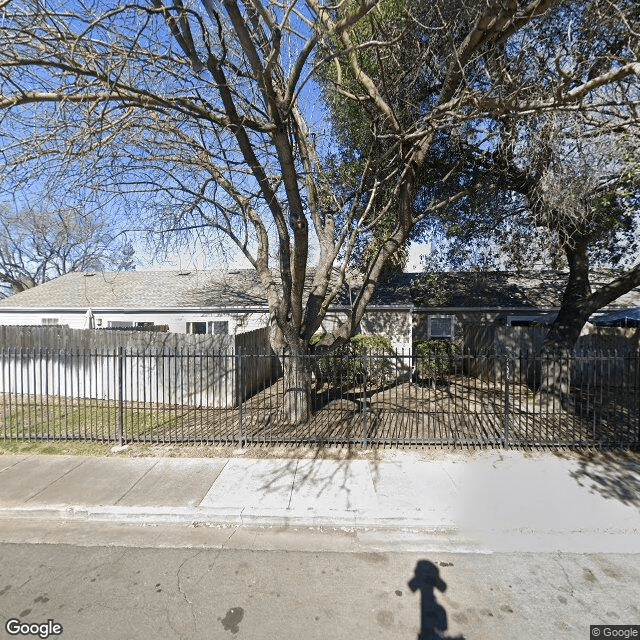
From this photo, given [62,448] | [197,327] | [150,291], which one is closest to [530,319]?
[197,327]

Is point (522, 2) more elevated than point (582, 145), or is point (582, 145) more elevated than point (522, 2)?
point (522, 2)

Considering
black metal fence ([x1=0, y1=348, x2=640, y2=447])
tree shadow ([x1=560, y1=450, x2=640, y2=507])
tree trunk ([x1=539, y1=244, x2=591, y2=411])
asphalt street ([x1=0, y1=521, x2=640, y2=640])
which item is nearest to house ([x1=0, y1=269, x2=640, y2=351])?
black metal fence ([x1=0, y1=348, x2=640, y2=447])

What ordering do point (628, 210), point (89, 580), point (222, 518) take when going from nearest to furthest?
point (89, 580)
point (222, 518)
point (628, 210)

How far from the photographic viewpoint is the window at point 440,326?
1572 cm

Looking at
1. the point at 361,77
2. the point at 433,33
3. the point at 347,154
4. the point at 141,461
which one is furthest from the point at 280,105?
the point at 141,461

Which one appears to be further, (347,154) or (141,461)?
(347,154)

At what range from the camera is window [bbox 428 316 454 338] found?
15.7 m

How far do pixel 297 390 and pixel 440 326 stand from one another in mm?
9925

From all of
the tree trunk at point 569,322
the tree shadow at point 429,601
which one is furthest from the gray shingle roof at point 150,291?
the tree shadow at point 429,601

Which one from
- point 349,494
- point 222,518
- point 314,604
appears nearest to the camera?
point 314,604

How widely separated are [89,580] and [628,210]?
1237 centimetres

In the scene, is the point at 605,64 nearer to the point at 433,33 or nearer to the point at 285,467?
the point at 433,33

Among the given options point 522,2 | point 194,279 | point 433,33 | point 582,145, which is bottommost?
point 194,279

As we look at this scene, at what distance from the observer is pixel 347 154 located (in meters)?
10.5
